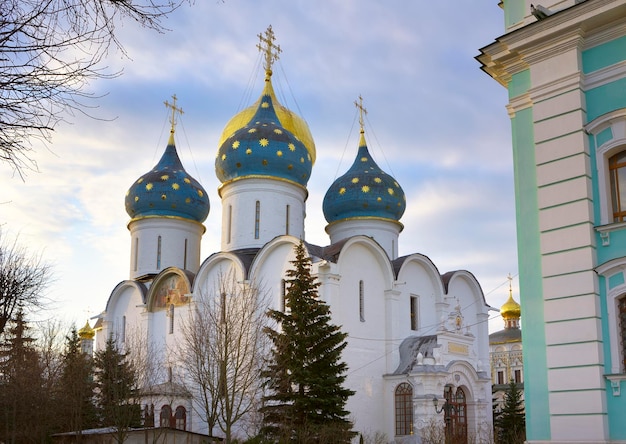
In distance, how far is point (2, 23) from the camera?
16.2 feet

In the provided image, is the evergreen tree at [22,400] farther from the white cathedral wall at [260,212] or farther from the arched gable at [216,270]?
the white cathedral wall at [260,212]

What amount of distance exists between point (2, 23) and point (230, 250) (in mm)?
22779

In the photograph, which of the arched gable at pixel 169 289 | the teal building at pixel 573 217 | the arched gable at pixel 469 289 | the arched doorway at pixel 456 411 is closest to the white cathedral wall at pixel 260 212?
the arched gable at pixel 169 289

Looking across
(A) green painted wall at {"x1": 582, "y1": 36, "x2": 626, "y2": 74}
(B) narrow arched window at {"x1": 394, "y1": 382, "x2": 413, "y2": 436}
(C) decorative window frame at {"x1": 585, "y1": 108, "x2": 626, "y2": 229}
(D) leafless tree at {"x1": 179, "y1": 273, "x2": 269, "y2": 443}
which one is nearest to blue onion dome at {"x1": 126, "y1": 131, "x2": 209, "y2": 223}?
(D) leafless tree at {"x1": 179, "y1": 273, "x2": 269, "y2": 443}

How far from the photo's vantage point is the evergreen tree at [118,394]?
18.8 m

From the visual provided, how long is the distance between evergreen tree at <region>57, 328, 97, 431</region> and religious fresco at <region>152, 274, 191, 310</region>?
13.6ft

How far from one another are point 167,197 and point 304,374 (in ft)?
50.5

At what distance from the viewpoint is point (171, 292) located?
2780 cm

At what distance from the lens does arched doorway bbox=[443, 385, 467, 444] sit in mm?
22922

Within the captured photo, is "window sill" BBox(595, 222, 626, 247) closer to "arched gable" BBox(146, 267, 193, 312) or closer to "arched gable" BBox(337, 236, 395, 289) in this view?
"arched gable" BBox(337, 236, 395, 289)

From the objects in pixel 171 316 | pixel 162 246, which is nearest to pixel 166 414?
pixel 171 316

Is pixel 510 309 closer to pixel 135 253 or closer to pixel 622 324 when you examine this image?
pixel 135 253

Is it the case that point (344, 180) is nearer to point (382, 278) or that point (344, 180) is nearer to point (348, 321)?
point (382, 278)

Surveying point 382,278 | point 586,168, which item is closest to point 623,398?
point 586,168
